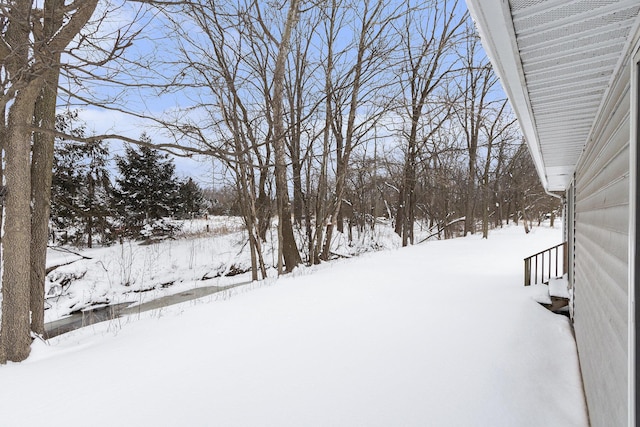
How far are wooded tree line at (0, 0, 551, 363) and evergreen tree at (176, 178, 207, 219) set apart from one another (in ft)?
18.9

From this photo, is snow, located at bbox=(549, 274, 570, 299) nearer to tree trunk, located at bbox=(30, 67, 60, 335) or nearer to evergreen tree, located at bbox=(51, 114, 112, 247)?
tree trunk, located at bbox=(30, 67, 60, 335)

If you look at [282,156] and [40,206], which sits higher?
[282,156]

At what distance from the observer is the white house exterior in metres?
1.34

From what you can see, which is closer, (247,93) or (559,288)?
(559,288)

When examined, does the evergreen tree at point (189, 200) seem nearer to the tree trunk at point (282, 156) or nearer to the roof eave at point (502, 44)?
the tree trunk at point (282, 156)

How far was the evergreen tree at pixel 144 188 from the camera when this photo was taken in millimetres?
17141

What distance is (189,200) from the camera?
20234 millimetres

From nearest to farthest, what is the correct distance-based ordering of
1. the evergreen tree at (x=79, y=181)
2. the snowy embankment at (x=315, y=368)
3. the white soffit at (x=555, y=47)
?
1. the white soffit at (x=555, y=47)
2. the snowy embankment at (x=315, y=368)
3. the evergreen tree at (x=79, y=181)

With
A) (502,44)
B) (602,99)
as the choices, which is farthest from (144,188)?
(502,44)

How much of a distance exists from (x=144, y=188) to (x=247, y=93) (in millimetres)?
10233

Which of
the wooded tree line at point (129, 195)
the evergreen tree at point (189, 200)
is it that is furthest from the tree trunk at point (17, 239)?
the evergreen tree at point (189, 200)

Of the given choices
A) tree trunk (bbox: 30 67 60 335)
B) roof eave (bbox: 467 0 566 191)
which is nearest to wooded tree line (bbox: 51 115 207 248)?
tree trunk (bbox: 30 67 60 335)

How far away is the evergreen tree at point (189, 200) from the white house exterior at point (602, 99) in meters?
18.4

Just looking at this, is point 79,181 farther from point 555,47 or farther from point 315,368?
point 555,47
